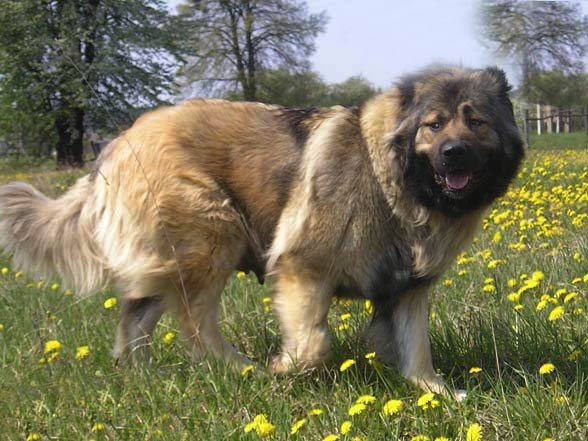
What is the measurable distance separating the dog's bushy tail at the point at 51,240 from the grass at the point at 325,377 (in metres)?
0.33

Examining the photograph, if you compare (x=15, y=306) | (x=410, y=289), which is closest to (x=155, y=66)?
(x=15, y=306)

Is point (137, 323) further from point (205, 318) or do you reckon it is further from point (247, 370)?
point (247, 370)

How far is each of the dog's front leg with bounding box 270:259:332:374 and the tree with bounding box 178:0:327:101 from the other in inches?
1008

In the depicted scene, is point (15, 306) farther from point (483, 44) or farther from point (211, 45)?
point (211, 45)

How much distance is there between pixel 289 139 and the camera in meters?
3.48

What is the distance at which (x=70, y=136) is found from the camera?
28000 mm

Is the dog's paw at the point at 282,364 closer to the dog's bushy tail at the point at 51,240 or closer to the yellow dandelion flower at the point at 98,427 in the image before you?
the yellow dandelion flower at the point at 98,427

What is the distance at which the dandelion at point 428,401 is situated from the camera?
237 cm

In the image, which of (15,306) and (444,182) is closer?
(444,182)

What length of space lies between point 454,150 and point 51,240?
2.10 metres

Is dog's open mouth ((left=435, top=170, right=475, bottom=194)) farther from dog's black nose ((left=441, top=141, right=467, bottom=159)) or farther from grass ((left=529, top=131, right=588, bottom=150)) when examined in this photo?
grass ((left=529, top=131, right=588, bottom=150))

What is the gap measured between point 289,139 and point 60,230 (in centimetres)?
129

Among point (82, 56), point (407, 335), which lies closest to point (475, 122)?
point (407, 335)

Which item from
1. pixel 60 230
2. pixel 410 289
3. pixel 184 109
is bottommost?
pixel 410 289
